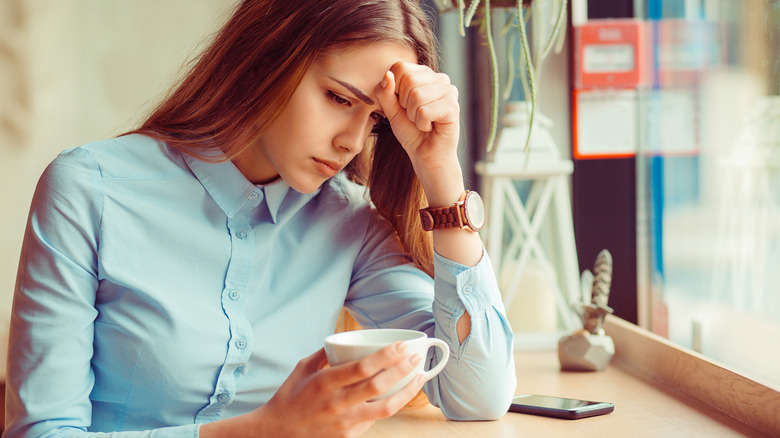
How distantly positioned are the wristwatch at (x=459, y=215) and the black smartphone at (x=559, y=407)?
286mm

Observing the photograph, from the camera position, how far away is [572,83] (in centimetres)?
211

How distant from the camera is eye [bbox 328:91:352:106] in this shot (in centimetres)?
109

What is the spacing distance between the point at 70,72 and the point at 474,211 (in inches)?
88.0

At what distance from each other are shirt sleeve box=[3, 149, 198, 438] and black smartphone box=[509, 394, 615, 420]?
514 mm

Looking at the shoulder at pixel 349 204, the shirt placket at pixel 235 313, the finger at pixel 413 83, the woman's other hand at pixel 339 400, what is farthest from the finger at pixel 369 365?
the shoulder at pixel 349 204

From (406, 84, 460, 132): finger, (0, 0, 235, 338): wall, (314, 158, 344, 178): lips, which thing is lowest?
(314, 158, 344, 178): lips

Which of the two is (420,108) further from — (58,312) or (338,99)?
(58,312)

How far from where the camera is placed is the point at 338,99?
43.0 inches

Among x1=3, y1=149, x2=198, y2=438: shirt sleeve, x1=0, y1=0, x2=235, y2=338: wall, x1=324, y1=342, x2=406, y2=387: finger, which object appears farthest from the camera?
x1=0, y1=0, x2=235, y2=338: wall

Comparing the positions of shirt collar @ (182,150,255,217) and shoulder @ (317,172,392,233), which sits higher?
shirt collar @ (182,150,255,217)

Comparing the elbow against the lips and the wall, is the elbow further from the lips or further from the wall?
the wall

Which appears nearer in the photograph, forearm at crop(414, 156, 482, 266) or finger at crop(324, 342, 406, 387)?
finger at crop(324, 342, 406, 387)

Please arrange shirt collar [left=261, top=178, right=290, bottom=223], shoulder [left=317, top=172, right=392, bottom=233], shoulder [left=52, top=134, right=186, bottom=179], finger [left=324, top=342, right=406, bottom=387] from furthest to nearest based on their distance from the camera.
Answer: shoulder [left=317, top=172, right=392, bottom=233] < shirt collar [left=261, top=178, right=290, bottom=223] < shoulder [left=52, top=134, right=186, bottom=179] < finger [left=324, top=342, right=406, bottom=387]

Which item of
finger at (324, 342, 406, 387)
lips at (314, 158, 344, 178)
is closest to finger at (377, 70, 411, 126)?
lips at (314, 158, 344, 178)
